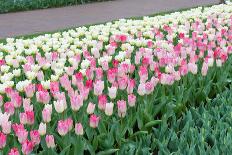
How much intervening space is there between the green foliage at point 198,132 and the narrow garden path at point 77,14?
7.71 meters

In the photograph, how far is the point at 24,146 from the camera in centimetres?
261

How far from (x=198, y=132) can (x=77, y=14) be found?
1073cm

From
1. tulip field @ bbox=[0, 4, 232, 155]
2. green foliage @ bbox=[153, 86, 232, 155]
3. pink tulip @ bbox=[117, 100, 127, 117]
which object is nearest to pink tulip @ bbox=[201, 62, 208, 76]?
tulip field @ bbox=[0, 4, 232, 155]

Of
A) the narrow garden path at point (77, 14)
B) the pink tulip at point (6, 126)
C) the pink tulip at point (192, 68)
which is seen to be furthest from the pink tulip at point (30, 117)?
the narrow garden path at point (77, 14)

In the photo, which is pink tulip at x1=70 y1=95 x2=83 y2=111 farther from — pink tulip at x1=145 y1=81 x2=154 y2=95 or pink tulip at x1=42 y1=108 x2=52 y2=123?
pink tulip at x1=145 y1=81 x2=154 y2=95

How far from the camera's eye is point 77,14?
13695 millimetres

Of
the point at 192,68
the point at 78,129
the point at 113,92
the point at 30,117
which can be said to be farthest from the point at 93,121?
the point at 192,68

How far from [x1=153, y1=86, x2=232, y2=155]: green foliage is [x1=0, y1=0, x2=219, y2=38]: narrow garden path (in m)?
7.71

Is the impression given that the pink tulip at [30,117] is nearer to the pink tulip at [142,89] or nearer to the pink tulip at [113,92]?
the pink tulip at [113,92]

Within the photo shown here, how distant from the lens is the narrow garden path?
38.5 feet

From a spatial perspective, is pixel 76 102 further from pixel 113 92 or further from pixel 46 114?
pixel 113 92

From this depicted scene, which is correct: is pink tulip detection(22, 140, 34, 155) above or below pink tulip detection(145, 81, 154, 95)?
below

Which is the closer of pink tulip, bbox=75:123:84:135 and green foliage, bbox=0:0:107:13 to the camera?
pink tulip, bbox=75:123:84:135

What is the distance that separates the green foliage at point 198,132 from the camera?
3.01 m
